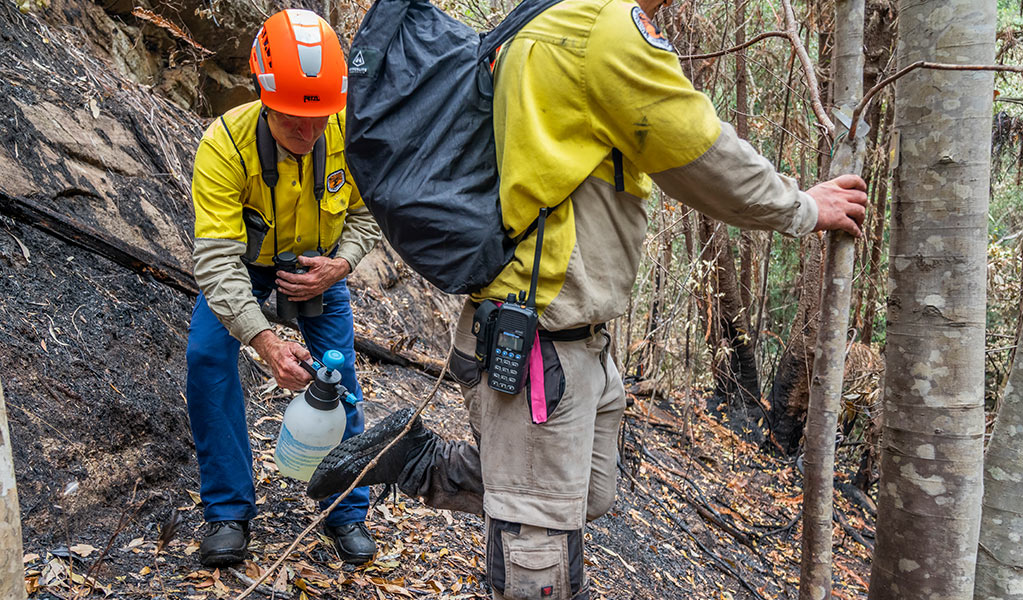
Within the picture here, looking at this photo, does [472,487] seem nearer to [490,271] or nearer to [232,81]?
[490,271]

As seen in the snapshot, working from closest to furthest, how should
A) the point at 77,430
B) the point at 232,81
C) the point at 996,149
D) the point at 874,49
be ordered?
the point at 77,430
the point at 232,81
the point at 874,49
the point at 996,149

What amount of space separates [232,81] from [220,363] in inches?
190

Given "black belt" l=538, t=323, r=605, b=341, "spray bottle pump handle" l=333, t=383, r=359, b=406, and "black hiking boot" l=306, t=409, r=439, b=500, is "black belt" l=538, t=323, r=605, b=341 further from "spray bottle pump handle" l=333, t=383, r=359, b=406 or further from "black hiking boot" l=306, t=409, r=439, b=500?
"spray bottle pump handle" l=333, t=383, r=359, b=406

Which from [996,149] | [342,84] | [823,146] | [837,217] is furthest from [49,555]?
[996,149]

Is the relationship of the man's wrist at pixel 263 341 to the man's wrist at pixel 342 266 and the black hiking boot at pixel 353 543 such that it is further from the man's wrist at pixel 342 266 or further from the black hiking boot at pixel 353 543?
the black hiking boot at pixel 353 543

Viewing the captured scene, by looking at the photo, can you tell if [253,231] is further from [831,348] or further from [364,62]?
[831,348]

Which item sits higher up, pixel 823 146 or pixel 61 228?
pixel 823 146

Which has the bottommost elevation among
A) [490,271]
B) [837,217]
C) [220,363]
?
[220,363]

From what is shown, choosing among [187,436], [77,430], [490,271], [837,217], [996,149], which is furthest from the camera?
[996,149]

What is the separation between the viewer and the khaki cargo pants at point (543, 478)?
6.98 feet

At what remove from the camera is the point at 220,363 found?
9.53 ft

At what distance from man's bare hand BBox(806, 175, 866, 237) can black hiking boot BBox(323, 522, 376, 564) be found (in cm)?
229

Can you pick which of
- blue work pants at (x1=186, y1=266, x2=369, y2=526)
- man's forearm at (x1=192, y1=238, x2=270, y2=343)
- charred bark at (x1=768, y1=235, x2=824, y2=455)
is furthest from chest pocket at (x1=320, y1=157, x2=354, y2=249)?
charred bark at (x1=768, y1=235, x2=824, y2=455)

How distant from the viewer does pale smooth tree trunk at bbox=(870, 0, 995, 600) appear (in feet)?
7.57
